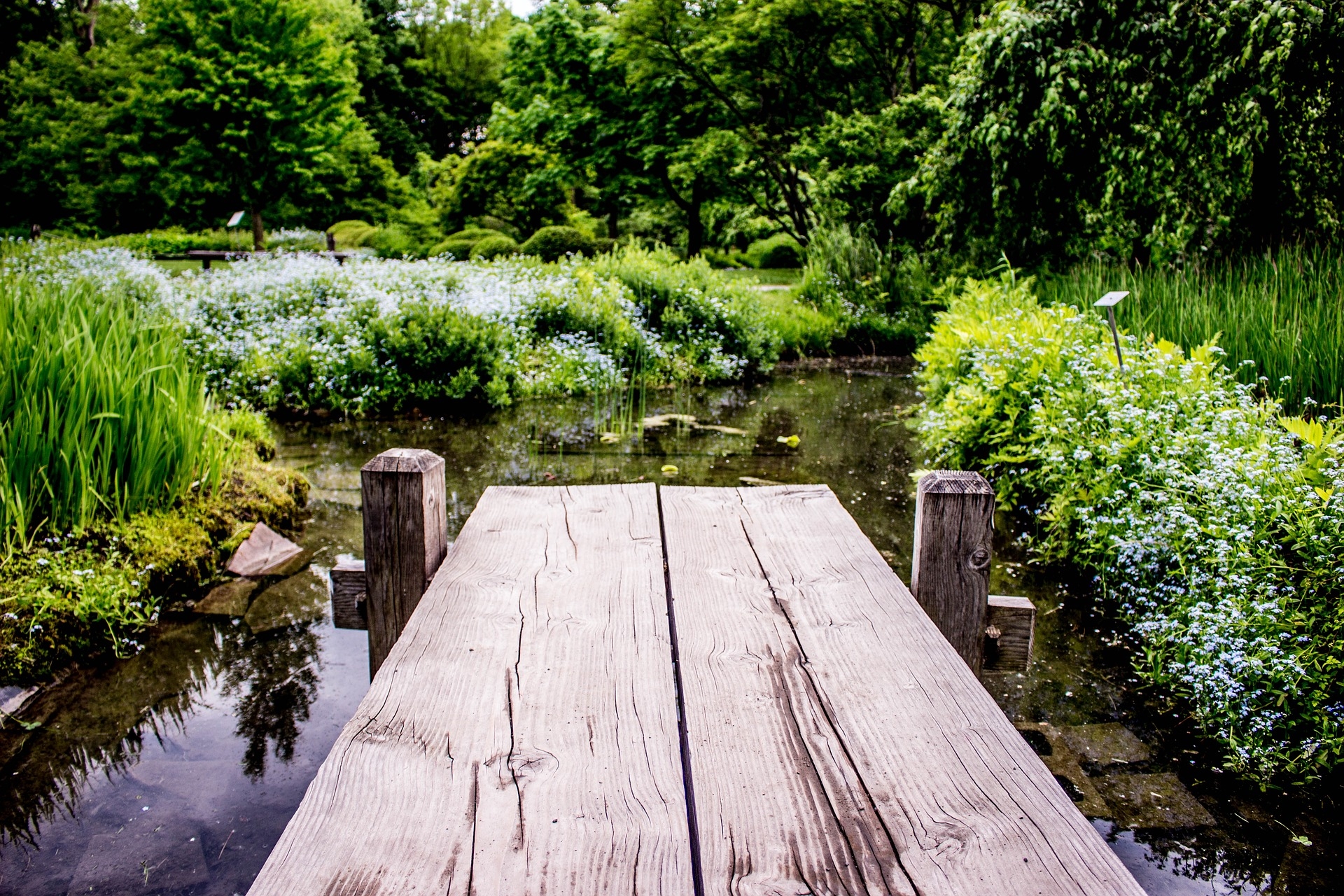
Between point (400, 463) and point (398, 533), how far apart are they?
17cm

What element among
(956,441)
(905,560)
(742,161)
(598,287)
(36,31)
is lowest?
(905,560)

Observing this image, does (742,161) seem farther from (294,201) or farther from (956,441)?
(294,201)

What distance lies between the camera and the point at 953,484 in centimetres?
191

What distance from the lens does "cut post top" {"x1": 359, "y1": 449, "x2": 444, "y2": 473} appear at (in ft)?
6.43

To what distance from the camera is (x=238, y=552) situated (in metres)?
4.01

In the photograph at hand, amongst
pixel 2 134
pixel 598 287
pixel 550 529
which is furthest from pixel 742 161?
pixel 2 134

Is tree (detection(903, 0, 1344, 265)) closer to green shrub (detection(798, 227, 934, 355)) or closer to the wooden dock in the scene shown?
green shrub (detection(798, 227, 934, 355))

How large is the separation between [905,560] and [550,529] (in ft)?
7.71

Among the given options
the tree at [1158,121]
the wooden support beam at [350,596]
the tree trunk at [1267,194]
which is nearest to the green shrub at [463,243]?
the tree at [1158,121]

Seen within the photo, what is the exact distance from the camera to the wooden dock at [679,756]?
101 cm

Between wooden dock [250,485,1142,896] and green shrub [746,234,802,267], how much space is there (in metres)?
22.7

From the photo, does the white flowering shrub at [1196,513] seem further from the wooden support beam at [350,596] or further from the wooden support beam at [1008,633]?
the wooden support beam at [350,596]

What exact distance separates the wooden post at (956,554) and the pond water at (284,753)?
82 cm

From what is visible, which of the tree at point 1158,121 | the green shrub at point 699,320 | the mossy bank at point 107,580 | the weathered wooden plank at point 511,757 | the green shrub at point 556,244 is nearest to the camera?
the weathered wooden plank at point 511,757
